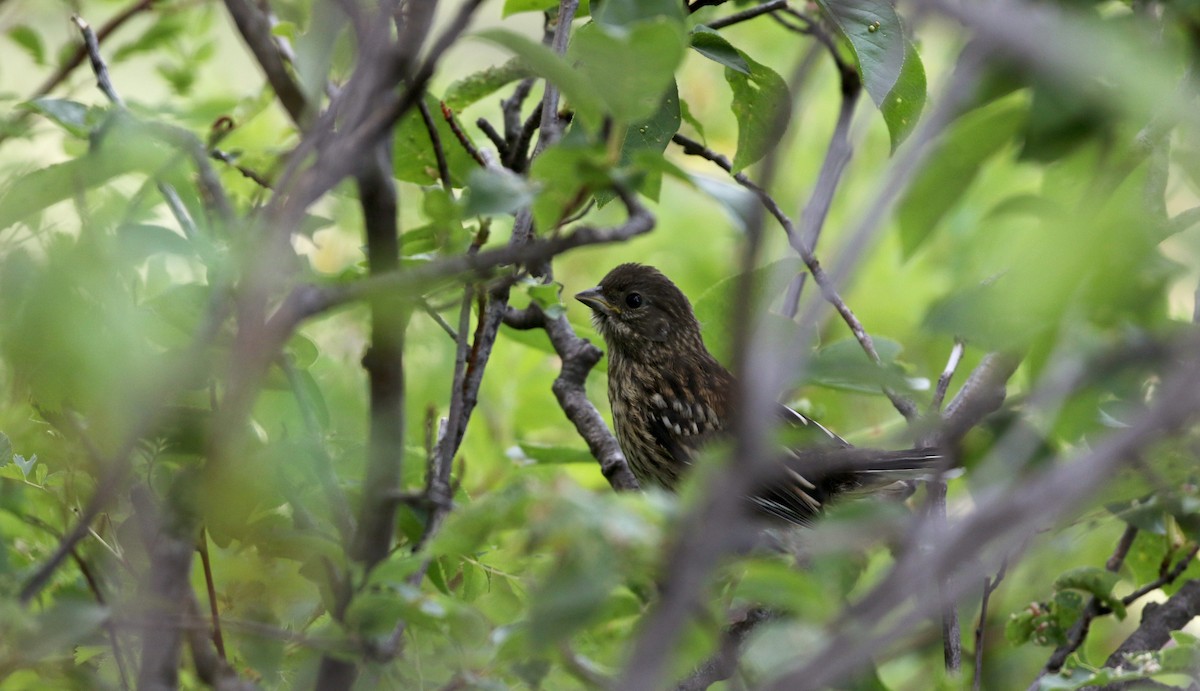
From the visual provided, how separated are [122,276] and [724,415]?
4168 mm

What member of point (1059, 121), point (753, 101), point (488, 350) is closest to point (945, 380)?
point (753, 101)

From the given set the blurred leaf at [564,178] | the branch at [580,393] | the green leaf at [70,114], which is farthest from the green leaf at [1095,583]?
the green leaf at [70,114]

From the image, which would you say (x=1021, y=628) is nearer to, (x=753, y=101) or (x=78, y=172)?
(x=753, y=101)

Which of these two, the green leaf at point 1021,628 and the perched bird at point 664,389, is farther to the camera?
the perched bird at point 664,389

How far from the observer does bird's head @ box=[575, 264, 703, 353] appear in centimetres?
602

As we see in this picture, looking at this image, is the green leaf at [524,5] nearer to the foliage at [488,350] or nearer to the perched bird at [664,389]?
the foliage at [488,350]

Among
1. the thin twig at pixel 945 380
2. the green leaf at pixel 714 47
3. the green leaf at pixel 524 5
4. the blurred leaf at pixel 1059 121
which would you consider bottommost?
the thin twig at pixel 945 380

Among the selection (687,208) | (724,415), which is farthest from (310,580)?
(687,208)

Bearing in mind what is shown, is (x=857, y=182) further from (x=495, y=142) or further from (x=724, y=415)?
(x=495, y=142)

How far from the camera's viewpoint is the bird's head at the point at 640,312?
237 inches

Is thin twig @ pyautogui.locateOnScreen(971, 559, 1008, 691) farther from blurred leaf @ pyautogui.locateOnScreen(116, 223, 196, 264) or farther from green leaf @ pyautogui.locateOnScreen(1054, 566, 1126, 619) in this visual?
blurred leaf @ pyautogui.locateOnScreen(116, 223, 196, 264)

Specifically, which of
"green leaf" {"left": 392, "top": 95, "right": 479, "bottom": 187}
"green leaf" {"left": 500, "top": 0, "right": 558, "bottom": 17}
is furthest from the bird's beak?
"green leaf" {"left": 500, "top": 0, "right": 558, "bottom": 17}

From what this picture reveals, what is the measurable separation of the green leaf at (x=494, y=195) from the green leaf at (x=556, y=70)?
16 cm

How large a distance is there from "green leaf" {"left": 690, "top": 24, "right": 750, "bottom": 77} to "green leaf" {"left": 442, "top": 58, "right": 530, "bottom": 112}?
0.74 metres
